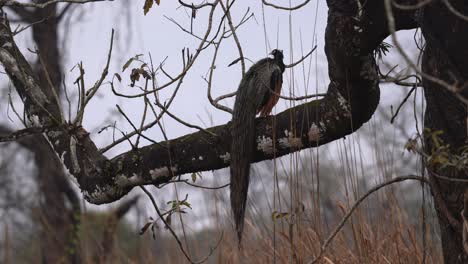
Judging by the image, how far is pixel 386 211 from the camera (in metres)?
3.60

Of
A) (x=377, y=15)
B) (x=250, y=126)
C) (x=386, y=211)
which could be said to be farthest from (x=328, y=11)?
(x=386, y=211)

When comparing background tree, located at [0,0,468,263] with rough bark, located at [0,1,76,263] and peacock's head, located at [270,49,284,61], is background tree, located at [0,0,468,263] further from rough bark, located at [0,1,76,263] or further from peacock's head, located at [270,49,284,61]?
rough bark, located at [0,1,76,263]

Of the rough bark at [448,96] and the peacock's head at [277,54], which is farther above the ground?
the peacock's head at [277,54]

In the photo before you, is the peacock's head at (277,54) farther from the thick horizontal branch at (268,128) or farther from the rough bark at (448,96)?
the rough bark at (448,96)

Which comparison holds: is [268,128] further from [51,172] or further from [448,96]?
[51,172]

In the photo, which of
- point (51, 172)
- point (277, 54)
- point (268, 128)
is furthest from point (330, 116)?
point (51, 172)

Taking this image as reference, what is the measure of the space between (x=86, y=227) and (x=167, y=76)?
1.47 meters

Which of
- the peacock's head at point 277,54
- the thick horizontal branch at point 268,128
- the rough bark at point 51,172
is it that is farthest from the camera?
the rough bark at point 51,172

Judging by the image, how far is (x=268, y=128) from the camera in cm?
284

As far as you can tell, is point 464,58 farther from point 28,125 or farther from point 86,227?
point 86,227

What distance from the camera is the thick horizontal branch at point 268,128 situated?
2646 mm

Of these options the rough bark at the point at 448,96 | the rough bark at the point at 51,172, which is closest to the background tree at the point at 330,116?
the rough bark at the point at 448,96

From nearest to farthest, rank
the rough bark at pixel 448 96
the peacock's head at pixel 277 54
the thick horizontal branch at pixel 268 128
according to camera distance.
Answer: the rough bark at pixel 448 96 < the thick horizontal branch at pixel 268 128 < the peacock's head at pixel 277 54

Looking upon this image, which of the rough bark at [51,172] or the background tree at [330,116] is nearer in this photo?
the background tree at [330,116]
